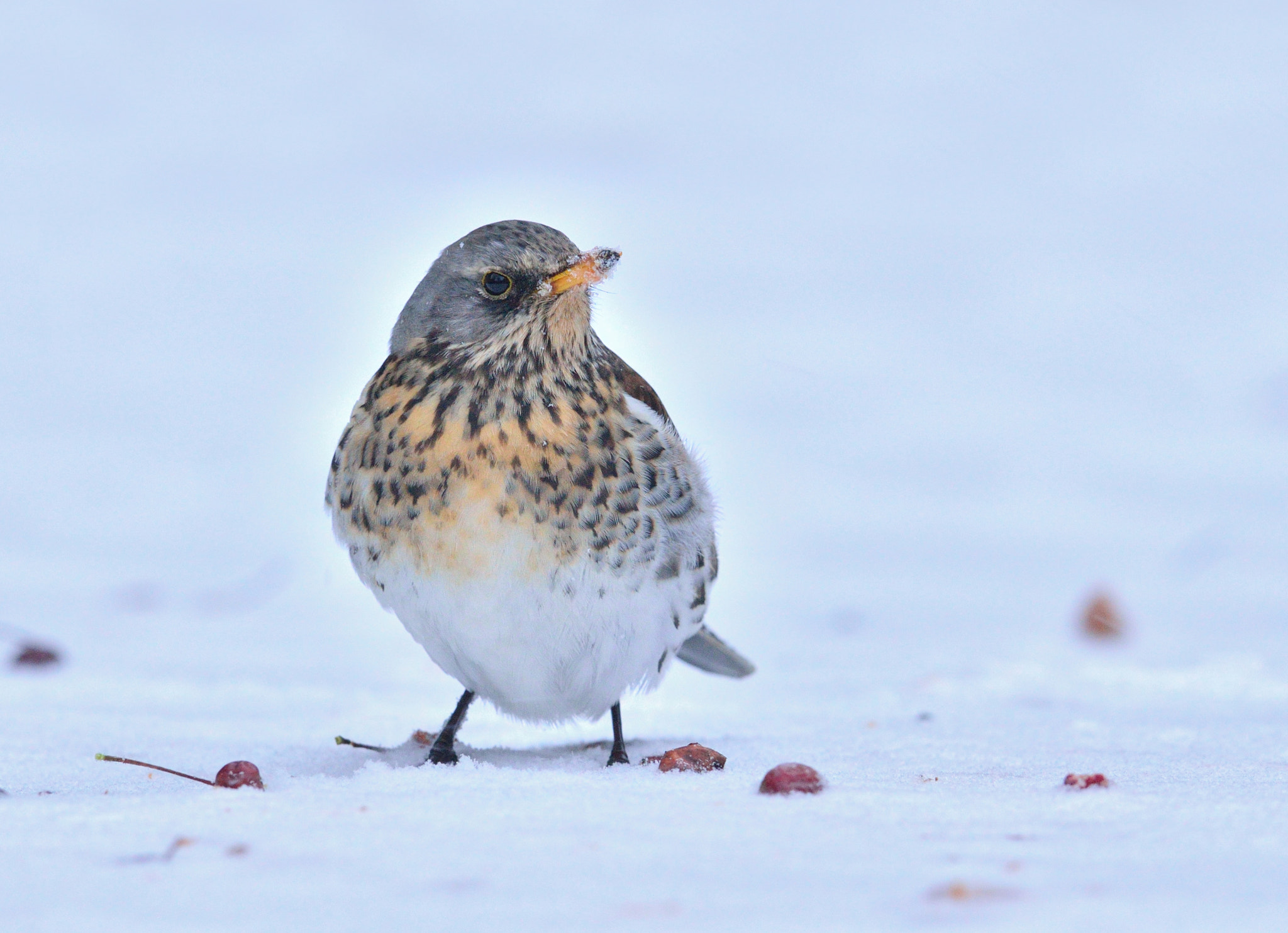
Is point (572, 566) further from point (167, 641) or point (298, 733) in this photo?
point (167, 641)

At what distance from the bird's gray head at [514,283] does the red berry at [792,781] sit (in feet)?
5.04

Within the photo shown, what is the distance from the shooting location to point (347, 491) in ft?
12.2

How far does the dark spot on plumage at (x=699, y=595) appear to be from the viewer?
12.8 feet

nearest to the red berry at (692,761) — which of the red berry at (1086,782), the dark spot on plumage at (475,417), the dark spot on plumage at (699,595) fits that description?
the dark spot on plumage at (699,595)

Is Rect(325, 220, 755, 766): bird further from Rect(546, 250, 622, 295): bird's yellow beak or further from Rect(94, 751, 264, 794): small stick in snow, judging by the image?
Rect(94, 751, 264, 794): small stick in snow

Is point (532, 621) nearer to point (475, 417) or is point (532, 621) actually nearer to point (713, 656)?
point (475, 417)

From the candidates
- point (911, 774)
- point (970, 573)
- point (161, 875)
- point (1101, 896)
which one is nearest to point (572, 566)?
point (911, 774)

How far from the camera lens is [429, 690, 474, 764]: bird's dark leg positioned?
3754 millimetres

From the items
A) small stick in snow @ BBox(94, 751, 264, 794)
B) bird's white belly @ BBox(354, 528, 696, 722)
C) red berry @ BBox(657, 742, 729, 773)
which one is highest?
bird's white belly @ BBox(354, 528, 696, 722)

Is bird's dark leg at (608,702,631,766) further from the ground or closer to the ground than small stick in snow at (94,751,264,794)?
further from the ground

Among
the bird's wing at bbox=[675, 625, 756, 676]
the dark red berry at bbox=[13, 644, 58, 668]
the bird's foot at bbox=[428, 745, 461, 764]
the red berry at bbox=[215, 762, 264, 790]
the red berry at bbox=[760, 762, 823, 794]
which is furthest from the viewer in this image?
the dark red berry at bbox=[13, 644, 58, 668]

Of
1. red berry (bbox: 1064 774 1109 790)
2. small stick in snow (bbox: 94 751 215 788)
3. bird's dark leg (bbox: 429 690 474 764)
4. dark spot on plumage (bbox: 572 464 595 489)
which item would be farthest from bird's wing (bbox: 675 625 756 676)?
red berry (bbox: 1064 774 1109 790)

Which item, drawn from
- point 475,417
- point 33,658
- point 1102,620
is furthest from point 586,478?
point 1102,620

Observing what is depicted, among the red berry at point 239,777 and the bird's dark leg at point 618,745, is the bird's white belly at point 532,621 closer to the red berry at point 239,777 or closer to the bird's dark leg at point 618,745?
the bird's dark leg at point 618,745
